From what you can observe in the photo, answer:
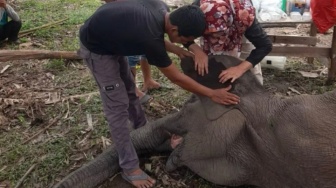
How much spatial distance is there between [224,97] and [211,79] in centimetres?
16

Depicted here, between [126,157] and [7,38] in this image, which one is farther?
[7,38]

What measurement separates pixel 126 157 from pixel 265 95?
3.68 ft

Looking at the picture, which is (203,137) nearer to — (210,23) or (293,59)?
(210,23)

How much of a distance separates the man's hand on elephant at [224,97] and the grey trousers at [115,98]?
25.9 inches

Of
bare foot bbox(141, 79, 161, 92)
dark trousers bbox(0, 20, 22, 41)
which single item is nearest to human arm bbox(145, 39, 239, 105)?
bare foot bbox(141, 79, 161, 92)

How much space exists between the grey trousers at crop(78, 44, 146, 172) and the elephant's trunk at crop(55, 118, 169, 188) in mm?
158

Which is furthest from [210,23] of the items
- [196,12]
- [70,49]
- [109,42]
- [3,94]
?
[70,49]

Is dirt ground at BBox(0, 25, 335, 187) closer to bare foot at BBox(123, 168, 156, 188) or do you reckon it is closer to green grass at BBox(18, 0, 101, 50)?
bare foot at BBox(123, 168, 156, 188)

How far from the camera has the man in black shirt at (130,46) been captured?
2479 mm

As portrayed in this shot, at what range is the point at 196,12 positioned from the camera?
7.93ft

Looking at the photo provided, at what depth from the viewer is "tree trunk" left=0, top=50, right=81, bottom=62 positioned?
4805 millimetres

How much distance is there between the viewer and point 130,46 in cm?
261

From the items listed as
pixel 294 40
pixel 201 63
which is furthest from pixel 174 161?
pixel 294 40

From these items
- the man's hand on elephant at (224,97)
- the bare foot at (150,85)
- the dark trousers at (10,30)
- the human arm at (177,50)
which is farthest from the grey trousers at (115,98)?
the dark trousers at (10,30)
